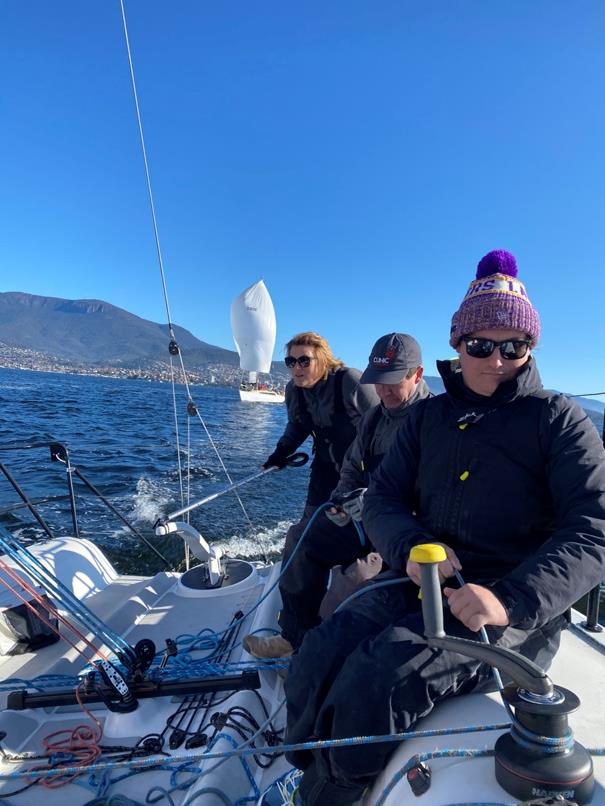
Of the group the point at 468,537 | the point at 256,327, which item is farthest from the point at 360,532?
the point at 256,327

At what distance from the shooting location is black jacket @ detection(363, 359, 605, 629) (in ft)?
3.54

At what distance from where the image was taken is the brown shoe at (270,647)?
6.91ft

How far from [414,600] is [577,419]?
0.65 m

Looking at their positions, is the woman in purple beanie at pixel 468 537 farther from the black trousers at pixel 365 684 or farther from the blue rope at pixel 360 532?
the blue rope at pixel 360 532

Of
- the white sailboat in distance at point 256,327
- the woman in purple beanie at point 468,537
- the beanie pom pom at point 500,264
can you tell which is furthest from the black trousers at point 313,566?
the white sailboat in distance at point 256,327

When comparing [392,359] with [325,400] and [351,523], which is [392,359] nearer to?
[351,523]

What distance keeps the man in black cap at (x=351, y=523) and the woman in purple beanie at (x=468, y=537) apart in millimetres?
531

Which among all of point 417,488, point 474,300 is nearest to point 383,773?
point 417,488

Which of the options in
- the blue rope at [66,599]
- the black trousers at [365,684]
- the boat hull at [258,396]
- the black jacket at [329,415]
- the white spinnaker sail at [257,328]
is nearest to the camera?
the black trousers at [365,684]

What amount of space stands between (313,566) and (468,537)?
857mm

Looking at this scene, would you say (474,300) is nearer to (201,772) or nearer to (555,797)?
(555,797)

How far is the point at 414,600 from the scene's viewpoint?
132 centimetres

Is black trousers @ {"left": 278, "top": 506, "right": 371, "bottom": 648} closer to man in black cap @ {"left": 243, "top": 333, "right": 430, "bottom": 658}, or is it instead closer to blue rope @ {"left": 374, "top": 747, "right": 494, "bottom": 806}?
man in black cap @ {"left": 243, "top": 333, "right": 430, "bottom": 658}

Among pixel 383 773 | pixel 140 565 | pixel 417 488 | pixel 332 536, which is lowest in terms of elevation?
pixel 140 565
